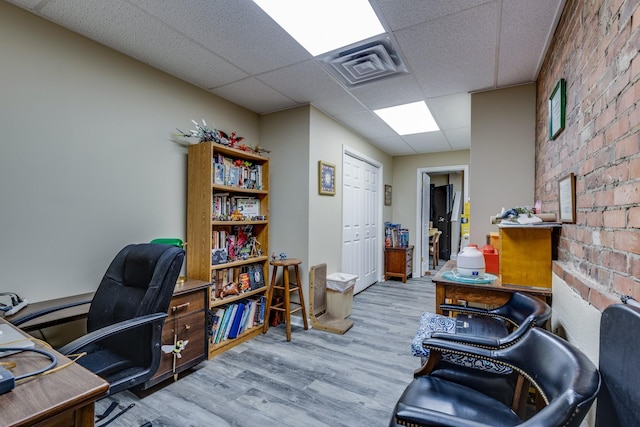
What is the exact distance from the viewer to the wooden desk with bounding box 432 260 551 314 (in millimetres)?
1867

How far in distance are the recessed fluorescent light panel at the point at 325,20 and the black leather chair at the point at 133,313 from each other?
1.53m

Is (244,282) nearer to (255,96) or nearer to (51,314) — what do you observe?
(51,314)

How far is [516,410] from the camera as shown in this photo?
4.03 feet

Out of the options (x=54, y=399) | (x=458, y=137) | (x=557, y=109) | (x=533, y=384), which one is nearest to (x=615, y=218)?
(x=533, y=384)

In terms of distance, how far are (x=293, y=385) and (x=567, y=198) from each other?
6.83 feet

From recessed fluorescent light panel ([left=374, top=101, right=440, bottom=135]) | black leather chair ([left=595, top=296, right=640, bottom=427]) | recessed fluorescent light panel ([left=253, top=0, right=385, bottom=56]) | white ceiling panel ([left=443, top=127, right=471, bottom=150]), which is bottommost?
black leather chair ([left=595, top=296, right=640, bottom=427])

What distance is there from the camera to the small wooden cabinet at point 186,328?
2.06 meters

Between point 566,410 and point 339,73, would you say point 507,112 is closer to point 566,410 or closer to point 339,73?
point 339,73

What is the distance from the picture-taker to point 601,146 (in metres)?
1.17

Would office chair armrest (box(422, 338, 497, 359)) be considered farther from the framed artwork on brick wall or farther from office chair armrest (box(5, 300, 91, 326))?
office chair armrest (box(5, 300, 91, 326))

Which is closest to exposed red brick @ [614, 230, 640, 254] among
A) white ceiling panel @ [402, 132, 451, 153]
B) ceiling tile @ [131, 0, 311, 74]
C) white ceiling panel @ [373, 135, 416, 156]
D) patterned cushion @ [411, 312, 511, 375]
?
patterned cushion @ [411, 312, 511, 375]

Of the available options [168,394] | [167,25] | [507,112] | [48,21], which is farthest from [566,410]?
[48,21]

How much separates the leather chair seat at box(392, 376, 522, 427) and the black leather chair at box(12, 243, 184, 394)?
1152 mm

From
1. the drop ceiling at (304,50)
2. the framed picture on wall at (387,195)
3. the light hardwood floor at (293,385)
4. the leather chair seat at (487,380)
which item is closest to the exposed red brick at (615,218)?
the leather chair seat at (487,380)
